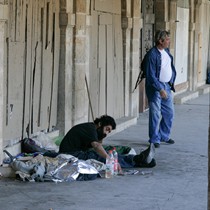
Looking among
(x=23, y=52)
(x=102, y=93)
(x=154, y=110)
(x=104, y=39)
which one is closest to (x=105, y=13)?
(x=104, y=39)

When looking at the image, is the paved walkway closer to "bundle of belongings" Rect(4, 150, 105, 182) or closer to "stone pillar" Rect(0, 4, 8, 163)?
"bundle of belongings" Rect(4, 150, 105, 182)

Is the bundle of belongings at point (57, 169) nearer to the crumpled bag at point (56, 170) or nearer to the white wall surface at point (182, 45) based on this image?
the crumpled bag at point (56, 170)

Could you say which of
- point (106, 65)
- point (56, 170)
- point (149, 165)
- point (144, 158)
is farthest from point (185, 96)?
point (56, 170)

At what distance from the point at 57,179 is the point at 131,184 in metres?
0.84

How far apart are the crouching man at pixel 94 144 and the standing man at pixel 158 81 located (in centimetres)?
177

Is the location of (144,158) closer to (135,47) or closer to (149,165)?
(149,165)

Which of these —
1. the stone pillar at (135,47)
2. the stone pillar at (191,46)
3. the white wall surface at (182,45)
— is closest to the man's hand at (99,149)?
the stone pillar at (135,47)

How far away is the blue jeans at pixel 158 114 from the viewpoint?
11.5 m

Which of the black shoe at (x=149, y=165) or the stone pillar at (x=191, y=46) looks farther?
the stone pillar at (x=191, y=46)

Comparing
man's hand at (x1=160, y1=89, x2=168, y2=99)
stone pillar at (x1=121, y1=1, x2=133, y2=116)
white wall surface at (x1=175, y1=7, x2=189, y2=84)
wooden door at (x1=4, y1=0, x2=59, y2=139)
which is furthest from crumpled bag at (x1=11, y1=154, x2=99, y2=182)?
white wall surface at (x1=175, y1=7, x2=189, y2=84)

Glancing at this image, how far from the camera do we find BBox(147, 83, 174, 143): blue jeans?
11469 millimetres

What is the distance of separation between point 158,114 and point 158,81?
1.64 ft

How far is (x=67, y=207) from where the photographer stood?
24.8ft

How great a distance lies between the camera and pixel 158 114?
1152 cm
